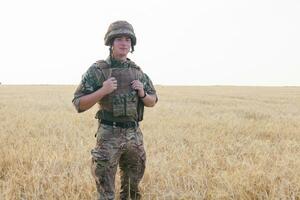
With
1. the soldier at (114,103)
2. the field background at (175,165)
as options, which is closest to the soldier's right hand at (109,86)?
the soldier at (114,103)

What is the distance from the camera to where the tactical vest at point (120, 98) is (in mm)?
3982

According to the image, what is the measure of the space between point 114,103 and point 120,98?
0.07 meters

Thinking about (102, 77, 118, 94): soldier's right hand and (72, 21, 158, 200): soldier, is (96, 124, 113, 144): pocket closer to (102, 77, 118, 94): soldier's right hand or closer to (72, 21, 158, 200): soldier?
(72, 21, 158, 200): soldier

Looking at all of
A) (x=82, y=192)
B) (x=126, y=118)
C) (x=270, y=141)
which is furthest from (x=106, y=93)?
(x=270, y=141)

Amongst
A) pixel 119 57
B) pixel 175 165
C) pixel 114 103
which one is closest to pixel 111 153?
pixel 114 103

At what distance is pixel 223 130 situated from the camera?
9070mm

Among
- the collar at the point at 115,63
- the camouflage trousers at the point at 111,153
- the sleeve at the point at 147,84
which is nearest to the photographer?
the camouflage trousers at the point at 111,153

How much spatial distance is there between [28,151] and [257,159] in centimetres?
301

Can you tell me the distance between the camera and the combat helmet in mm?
3992

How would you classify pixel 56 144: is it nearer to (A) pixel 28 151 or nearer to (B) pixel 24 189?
(A) pixel 28 151

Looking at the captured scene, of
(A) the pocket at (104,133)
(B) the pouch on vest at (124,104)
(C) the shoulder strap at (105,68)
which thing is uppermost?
(C) the shoulder strap at (105,68)

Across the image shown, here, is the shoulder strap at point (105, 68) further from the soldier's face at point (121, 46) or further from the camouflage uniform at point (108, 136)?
the soldier's face at point (121, 46)

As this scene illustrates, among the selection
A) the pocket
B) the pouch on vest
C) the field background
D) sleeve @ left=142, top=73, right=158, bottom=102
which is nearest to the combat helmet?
sleeve @ left=142, top=73, right=158, bottom=102

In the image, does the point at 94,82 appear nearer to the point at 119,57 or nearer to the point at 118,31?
the point at 119,57
